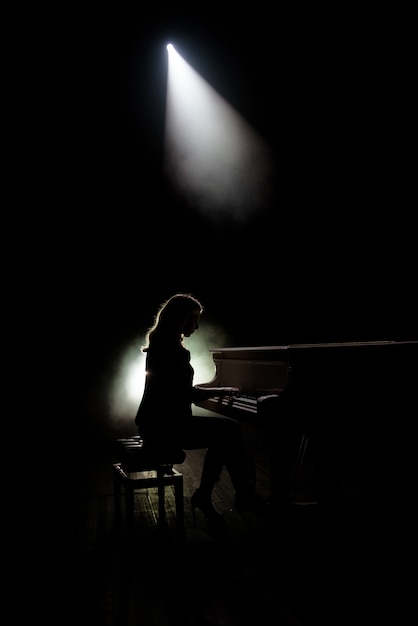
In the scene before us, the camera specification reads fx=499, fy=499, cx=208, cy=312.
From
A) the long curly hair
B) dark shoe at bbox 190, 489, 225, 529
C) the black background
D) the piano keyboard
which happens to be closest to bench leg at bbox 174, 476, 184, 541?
dark shoe at bbox 190, 489, 225, 529

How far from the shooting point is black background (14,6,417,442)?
5484 millimetres

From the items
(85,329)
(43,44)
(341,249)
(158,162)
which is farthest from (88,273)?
(341,249)

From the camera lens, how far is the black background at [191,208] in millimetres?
5484

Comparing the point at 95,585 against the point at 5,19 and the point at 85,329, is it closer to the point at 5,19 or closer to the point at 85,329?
the point at 85,329

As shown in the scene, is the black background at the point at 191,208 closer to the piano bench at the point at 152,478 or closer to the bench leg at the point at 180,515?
the piano bench at the point at 152,478

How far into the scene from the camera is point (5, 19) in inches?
202

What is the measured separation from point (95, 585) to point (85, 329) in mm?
3801

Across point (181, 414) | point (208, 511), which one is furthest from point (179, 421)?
point (208, 511)

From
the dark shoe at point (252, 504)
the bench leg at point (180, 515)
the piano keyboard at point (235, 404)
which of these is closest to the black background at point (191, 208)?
the piano keyboard at point (235, 404)

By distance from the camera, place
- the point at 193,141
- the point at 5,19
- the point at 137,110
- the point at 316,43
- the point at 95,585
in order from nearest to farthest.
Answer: the point at 95,585 < the point at 5,19 < the point at 316,43 < the point at 137,110 < the point at 193,141

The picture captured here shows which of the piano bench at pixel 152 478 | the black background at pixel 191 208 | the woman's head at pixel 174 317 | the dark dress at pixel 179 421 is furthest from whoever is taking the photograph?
the black background at pixel 191 208

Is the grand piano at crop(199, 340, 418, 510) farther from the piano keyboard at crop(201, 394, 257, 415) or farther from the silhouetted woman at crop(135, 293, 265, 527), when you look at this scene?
the silhouetted woman at crop(135, 293, 265, 527)

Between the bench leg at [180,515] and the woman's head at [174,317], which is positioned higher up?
the woman's head at [174,317]

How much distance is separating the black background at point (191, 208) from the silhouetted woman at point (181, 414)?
9.94ft
